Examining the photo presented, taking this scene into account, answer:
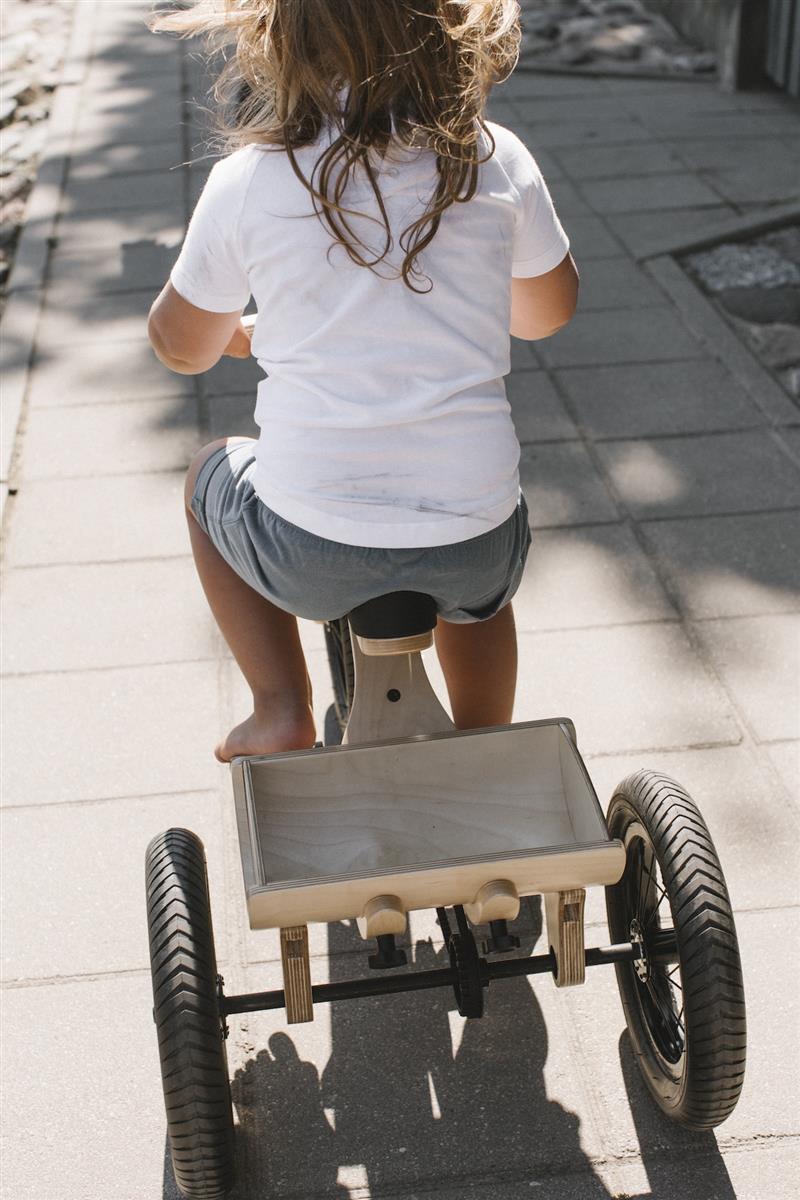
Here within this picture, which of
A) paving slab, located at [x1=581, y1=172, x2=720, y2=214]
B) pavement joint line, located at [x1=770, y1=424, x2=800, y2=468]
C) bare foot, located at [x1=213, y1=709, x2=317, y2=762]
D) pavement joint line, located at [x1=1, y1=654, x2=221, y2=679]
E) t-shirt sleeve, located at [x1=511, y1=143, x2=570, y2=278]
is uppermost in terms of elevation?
t-shirt sleeve, located at [x1=511, y1=143, x2=570, y2=278]

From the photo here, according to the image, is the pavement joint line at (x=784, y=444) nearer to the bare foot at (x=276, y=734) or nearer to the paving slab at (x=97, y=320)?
the paving slab at (x=97, y=320)

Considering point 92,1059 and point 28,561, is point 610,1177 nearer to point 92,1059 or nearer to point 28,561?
point 92,1059

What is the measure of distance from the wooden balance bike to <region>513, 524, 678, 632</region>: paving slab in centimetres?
124

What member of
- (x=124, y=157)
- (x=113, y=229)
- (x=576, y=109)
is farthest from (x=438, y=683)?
(x=576, y=109)

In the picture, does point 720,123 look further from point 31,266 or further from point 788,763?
point 788,763

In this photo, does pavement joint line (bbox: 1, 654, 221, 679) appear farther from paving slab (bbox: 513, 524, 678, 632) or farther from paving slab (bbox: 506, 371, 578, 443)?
paving slab (bbox: 506, 371, 578, 443)

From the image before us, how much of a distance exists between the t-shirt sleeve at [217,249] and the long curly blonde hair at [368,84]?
6cm

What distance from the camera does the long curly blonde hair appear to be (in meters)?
1.67

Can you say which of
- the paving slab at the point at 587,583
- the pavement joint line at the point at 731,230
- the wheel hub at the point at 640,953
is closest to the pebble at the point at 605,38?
the pavement joint line at the point at 731,230

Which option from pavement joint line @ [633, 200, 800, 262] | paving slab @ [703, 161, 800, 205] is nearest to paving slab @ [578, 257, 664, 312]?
pavement joint line @ [633, 200, 800, 262]

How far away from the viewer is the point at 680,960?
6.01 ft

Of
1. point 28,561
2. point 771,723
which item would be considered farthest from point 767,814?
point 28,561

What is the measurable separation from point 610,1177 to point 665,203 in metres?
4.86

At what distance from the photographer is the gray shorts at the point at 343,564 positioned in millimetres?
1874
